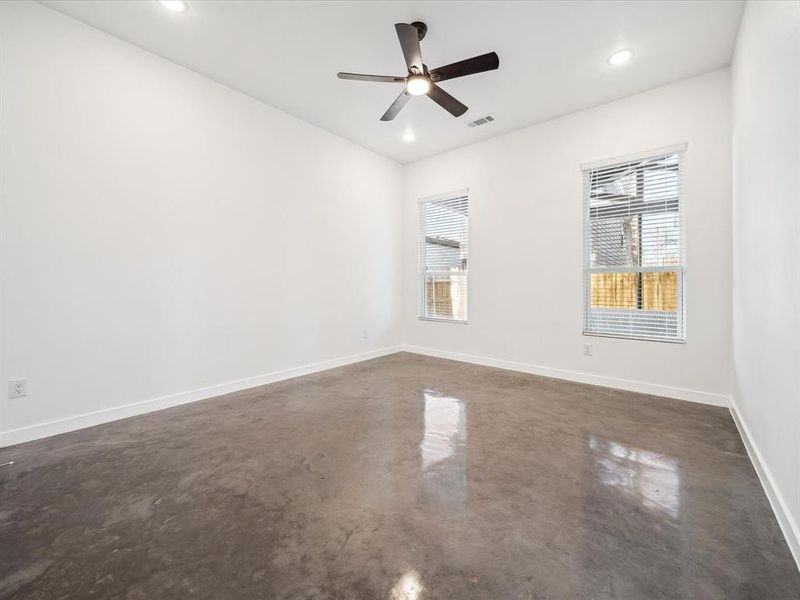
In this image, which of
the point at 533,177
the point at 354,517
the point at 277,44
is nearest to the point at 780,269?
the point at 354,517

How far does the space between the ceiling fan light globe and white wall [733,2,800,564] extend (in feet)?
6.56

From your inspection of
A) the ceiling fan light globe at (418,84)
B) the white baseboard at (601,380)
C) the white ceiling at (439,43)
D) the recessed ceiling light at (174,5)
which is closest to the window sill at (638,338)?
the white baseboard at (601,380)

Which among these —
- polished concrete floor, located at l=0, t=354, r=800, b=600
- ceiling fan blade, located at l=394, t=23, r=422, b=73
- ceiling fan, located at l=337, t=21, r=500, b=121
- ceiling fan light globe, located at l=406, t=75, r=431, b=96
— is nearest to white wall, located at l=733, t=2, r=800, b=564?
polished concrete floor, located at l=0, t=354, r=800, b=600

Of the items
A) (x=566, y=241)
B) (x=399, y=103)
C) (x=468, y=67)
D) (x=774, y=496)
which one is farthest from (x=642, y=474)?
(x=399, y=103)

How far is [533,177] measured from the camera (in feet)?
14.4

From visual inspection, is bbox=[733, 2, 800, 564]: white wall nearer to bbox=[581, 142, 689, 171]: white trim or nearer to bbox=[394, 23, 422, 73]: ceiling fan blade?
bbox=[581, 142, 689, 171]: white trim

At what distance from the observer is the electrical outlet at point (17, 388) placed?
2422 mm

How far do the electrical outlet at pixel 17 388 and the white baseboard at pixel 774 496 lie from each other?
443 centimetres

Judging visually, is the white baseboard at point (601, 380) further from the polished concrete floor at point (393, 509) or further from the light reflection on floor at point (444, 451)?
the light reflection on floor at point (444, 451)

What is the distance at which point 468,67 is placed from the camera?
8.59 feet

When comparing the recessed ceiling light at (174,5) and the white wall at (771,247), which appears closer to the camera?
the white wall at (771,247)

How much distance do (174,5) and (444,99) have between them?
2.14 m

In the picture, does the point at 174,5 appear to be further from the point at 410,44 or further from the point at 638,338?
the point at 638,338

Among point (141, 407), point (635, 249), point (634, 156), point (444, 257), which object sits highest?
point (634, 156)
